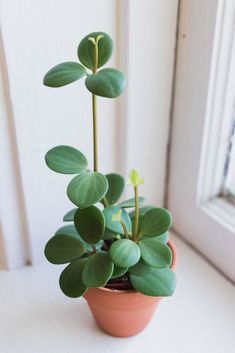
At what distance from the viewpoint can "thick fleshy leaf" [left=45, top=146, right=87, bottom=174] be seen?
0.48 meters

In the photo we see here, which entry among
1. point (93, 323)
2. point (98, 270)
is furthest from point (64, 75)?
point (93, 323)

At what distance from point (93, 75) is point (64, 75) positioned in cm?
4

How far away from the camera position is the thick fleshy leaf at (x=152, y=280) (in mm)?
489

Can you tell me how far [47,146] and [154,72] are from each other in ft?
0.74

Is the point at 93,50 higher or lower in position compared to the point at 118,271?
higher

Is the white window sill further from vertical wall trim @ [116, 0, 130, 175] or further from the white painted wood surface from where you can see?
vertical wall trim @ [116, 0, 130, 175]

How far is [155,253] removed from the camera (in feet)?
1.62

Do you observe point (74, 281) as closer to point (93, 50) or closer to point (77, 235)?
point (77, 235)

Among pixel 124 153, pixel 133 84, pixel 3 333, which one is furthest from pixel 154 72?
pixel 3 333

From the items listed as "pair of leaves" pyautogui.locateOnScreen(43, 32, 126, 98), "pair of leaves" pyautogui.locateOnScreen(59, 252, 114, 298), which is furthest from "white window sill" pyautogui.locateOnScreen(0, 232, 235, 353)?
"pair of leaves" pyautogui.locateOnScreen(43, 32, 126, 98)

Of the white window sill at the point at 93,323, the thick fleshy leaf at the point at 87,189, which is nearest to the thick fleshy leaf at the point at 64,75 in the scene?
the thick fleshy leaf at the point at 87,189

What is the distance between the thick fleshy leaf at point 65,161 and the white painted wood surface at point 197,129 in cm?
26

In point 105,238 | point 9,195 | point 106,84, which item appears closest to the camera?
point 106,84

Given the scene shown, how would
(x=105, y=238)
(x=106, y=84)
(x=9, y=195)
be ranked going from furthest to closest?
1. (x=9, y=195)
2. (x=105, y=238)
3. (x=106, y=84)
